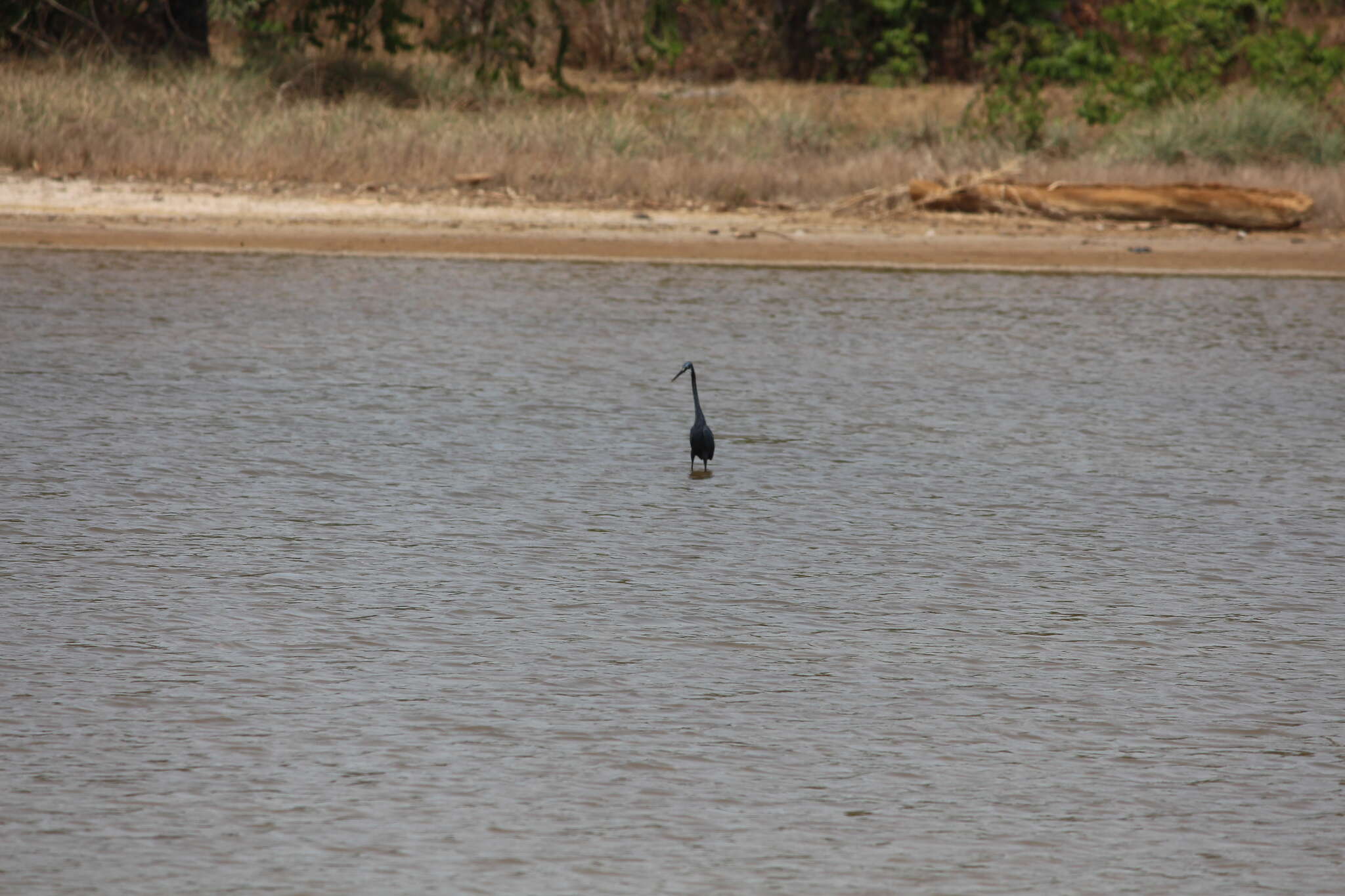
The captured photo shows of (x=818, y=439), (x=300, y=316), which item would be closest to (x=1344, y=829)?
(x=818, y=439)

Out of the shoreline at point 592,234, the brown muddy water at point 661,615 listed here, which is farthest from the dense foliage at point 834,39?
the brown muddy water at point 661,615

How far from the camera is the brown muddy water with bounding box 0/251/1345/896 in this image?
4.30 meters

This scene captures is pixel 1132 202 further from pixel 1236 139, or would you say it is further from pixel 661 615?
pixel 661 615

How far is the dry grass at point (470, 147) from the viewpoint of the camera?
A: 62.3 feet

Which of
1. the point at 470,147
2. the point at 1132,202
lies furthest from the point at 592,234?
the point at 1132,202

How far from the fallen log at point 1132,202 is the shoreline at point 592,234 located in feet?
0.38

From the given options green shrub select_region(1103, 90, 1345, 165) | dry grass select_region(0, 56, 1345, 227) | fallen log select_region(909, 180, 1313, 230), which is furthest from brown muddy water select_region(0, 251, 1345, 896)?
green shrub select_region(1103, 90, 1345, 165)

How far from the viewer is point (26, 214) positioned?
17.4 meters

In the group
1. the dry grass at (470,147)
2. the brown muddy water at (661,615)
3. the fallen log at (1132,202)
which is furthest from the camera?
the dry grass at (470,147)

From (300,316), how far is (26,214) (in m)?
5.63

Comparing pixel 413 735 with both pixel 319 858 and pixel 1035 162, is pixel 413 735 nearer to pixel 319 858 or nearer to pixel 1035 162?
pixel 319 858

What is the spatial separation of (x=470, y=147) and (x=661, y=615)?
47.1ft

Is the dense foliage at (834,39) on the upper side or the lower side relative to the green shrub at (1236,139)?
upper

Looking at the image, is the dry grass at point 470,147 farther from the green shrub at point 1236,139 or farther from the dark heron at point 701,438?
the dark heron at point 701,438
